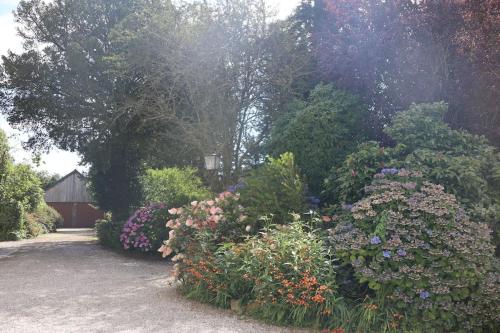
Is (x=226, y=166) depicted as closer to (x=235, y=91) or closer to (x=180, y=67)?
(x=235, y=91)

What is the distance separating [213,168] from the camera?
454 inches

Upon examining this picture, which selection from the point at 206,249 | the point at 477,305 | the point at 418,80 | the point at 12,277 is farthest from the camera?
the point at 418,80

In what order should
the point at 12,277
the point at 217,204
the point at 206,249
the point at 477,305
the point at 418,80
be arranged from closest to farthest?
the point at 477,305
the point at 206,249
the point at 217,204
the point at 12,277
the point at 418,80

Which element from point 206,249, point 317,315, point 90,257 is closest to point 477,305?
point 317,315

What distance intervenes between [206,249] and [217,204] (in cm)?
105

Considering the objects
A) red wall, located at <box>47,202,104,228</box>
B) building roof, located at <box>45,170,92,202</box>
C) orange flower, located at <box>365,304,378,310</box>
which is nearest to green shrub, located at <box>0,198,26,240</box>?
orange flower, located at <box>365,304,378,310</box>

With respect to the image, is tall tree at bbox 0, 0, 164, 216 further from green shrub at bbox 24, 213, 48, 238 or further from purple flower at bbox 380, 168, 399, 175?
purple flower at bbox 380, 168, 399, 175

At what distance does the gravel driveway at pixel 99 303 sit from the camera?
479cm

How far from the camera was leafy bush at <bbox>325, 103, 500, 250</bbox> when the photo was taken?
19.3ft

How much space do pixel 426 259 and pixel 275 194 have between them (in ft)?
9.45

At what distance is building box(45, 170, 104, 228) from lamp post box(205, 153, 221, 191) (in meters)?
24.5

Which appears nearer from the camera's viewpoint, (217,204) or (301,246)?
(301,246)

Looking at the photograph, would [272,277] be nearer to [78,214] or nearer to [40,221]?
[40,221]

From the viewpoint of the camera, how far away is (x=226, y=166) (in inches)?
467
